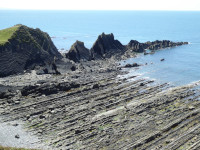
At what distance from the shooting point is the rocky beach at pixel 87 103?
4103cm

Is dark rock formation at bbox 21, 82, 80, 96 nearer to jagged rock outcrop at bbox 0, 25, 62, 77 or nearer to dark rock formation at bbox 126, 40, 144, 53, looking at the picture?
jagged rock outcrop at bbox 0, 25, 62, 77

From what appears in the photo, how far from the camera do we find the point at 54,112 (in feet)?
169

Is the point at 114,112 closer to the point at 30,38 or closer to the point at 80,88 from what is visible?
the point at 80,88

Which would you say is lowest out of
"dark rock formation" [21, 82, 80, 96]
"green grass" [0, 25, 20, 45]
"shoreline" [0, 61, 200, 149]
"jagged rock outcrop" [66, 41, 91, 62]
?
"shoreline" [0, 61, 200, 149]

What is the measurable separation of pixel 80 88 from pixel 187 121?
30226mm

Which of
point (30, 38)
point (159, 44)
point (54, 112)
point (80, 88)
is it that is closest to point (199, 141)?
point (54, 112)

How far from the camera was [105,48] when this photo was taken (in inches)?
4466

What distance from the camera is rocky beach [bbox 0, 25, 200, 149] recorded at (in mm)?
41031

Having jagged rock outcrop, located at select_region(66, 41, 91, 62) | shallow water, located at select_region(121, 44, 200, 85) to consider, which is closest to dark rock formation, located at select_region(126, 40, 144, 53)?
shallow water, located at select_region(121, 44, 200, 85)

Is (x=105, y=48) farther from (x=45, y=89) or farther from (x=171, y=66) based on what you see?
(x=45, y=89)

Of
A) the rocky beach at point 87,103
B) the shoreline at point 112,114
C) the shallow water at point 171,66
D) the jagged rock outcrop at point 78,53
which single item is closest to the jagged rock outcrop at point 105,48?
the jagged rock outcrop at point 78,53

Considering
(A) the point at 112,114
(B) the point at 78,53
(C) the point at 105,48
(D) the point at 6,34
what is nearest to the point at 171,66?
(C) the point at 105,48

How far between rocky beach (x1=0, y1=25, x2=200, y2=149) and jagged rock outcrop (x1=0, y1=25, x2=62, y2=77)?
0.32 metres

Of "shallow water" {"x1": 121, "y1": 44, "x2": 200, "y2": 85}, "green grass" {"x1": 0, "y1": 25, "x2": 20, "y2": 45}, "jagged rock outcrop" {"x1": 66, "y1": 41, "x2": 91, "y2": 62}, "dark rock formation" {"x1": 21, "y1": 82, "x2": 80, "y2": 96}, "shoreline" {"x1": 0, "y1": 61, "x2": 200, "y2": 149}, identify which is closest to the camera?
"shoreline" {"x1": 0, "y1": 61, "x2": 200, "y2": 149}
